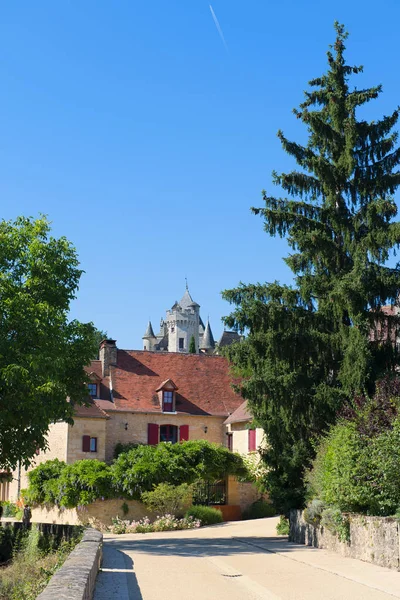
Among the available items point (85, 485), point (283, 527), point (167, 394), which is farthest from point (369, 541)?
point (167, 394)

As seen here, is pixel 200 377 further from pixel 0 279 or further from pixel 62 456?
pixel 0 279

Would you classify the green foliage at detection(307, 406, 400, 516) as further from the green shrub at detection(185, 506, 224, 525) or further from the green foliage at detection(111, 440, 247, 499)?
the green foliage at detection(111, 440, 247, 499)

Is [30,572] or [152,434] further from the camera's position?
[152,434]

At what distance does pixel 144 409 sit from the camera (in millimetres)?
36219

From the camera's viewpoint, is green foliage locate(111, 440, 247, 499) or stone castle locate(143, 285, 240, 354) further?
stone castle locate(143, 285, 240, 354)

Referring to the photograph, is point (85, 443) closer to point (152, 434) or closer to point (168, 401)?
point (152, 434)

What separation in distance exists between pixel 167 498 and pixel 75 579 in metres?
20.8

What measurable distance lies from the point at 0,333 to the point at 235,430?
19166 mm

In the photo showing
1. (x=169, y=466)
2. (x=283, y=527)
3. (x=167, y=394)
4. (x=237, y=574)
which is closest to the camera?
(x=237, y=574)

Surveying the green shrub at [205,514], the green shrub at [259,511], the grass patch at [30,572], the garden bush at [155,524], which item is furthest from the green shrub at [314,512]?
the green shrub at [259,511]

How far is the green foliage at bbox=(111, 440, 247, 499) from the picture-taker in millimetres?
28531

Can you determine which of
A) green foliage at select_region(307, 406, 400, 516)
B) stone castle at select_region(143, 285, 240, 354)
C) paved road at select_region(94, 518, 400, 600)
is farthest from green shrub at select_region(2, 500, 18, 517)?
stone castle at select_region(143, 285, 240, 354)

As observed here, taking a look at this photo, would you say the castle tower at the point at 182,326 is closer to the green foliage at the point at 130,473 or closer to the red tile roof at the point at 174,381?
the red tile roof at the point at 174,381

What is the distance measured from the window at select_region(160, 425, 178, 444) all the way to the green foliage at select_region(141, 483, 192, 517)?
25.9 feet
